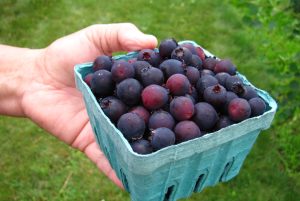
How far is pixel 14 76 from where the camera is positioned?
1914 millimetres

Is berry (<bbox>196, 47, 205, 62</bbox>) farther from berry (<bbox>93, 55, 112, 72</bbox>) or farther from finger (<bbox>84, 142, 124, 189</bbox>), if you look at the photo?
finger (<bbox>84, 142, 124, 189</bbox>)

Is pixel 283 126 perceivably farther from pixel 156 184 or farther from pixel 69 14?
pixel 69 14

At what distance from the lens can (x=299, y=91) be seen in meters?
2.15

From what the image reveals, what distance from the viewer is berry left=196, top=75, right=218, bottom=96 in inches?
48.0

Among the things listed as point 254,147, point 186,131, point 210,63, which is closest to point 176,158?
point 186,131

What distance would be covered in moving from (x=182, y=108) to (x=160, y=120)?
2.7 inches

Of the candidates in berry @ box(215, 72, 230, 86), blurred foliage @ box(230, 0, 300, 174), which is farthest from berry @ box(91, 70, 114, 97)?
blurred foliage @ box(230, 0, 300, 174)

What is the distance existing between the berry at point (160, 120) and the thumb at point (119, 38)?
1.32 feet

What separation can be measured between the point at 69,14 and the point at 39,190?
Answer: 1.78 m

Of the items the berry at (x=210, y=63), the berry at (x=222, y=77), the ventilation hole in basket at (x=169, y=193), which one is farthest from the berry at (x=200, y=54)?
the ventilation hole in basket at (x=169, y=193)

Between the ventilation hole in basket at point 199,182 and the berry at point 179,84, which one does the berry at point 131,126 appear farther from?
the ventilation hole in basket at point 199,182

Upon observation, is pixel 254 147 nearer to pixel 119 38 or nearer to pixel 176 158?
pixel 119 38

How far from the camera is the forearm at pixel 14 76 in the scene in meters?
1.88

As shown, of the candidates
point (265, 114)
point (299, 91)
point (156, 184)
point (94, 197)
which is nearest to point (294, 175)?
point (299, 91)
